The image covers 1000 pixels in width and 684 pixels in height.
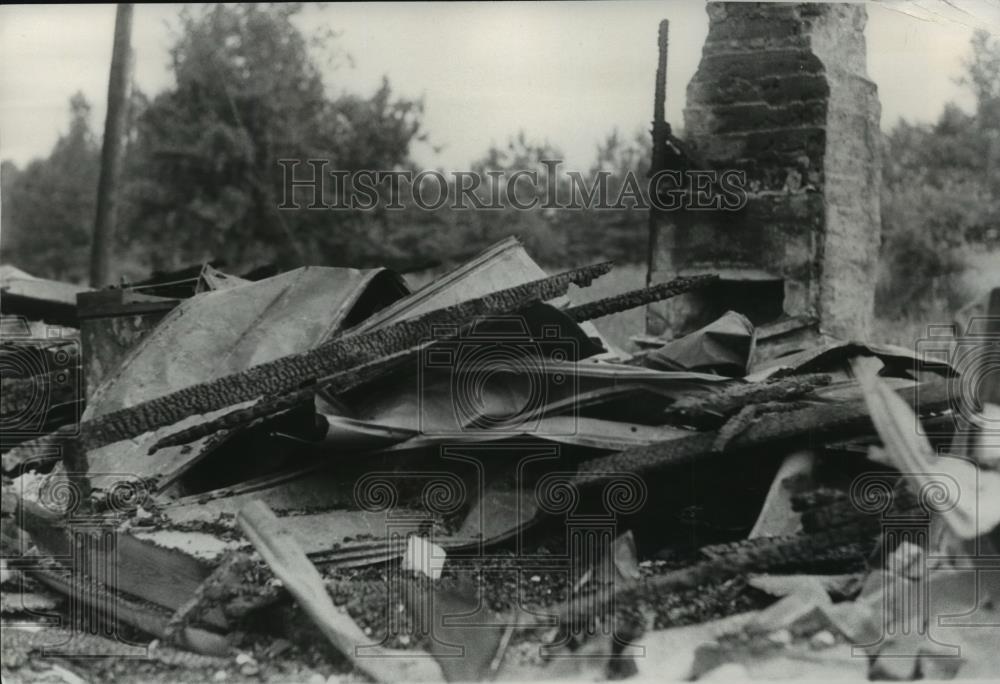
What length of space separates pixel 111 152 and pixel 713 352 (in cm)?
492

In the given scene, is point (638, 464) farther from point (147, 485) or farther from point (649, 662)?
point (147, 485)

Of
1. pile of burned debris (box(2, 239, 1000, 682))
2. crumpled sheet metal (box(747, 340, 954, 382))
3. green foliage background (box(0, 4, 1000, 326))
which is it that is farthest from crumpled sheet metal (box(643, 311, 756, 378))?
green foliage background (box(0, 4, 1000, 326))

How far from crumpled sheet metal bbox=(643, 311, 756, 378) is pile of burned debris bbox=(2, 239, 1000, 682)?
1.31 ft

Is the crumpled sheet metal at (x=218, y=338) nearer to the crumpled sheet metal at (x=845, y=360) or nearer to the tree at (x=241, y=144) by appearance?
the crumpled sheet metal at (x=845, y=360)

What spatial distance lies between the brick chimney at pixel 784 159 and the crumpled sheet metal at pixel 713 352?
1476 millimetres

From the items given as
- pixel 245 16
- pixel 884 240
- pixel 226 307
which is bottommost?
pixel 226 307

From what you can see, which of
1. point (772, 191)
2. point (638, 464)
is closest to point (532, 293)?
point (638, 464)

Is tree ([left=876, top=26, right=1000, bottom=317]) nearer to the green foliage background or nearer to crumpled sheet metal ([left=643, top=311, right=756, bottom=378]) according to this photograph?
the green foliage background

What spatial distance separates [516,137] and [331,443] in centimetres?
151

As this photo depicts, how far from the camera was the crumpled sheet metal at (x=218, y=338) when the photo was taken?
3.04 metres

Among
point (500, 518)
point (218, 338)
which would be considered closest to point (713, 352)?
point (500, 518)

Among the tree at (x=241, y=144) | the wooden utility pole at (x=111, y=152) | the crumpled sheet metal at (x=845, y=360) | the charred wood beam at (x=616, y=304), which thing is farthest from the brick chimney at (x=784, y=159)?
the wooden utility pole at (x=111, y=152)

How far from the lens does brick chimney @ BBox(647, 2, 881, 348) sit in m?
5.02

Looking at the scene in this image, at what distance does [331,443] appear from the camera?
9.21 ft
